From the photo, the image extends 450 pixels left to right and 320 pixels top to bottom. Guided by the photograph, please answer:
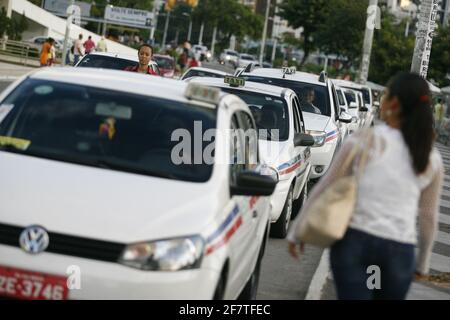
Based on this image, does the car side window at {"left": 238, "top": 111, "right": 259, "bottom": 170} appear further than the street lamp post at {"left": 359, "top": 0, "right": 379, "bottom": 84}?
No

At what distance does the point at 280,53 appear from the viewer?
171 m

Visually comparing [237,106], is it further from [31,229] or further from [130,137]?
[31,229]

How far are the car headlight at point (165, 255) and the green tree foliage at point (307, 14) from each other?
225ft

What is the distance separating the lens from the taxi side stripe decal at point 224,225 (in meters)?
5.63

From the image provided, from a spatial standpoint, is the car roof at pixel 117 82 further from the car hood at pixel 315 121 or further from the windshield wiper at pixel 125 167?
the car hood at pixel 315 121

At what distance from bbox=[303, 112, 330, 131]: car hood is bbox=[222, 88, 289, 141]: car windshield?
3833mm

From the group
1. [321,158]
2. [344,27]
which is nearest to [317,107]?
[321,158]

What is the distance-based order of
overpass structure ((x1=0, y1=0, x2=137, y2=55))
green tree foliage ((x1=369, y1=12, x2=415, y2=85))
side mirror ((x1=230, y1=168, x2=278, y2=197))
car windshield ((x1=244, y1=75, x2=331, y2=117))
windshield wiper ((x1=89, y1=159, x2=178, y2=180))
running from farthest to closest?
overpass structure ((x1=0, y1=0, x2=137, y2=55)) < green tree foliage ((x1=369, y1=12, x2=415, y2=85)) < car windshield ((x1=244, y1=75, x2=331, y2=117)) < side mirror ((x1=230, y1=168, x2=278, y2=197)) < windshield wiper ((x1=89, y1=159, x2=178, y2=180))

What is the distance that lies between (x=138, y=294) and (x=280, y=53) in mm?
166703

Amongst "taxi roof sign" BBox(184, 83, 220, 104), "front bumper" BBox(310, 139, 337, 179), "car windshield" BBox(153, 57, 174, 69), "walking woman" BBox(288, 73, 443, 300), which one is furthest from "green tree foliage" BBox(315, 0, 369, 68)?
"walking woman" BBox(288, 73, 443, 300)

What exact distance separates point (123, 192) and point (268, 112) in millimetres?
6923

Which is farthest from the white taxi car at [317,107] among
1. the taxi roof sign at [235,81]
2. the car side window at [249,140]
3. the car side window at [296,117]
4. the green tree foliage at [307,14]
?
the green tree foliage at [307,14]

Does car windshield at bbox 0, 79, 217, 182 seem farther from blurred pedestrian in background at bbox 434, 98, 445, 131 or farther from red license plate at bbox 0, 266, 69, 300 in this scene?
blurred pedestrian in background at bbox 434, 98, 445, 131

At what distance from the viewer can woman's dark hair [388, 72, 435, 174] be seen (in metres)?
5.36
